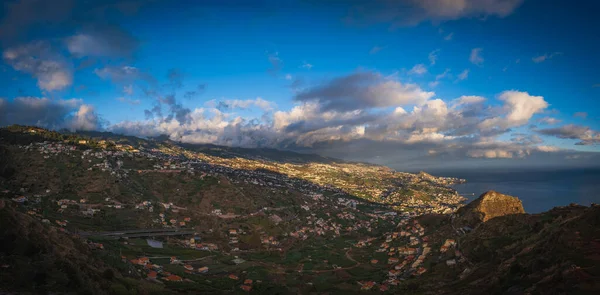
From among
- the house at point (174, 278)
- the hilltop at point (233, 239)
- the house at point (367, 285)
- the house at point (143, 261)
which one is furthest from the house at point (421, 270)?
the house at point (143, 261)

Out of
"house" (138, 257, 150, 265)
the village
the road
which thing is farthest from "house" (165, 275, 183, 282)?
the road

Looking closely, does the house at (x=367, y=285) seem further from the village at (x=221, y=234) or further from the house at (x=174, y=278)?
the house at (x=174, y=278)

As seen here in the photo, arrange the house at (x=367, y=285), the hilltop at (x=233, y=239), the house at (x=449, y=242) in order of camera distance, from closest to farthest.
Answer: the hilltop at (x=233, y=239)
the house at (x=367, y=285)
the house at (x=449, y=242)

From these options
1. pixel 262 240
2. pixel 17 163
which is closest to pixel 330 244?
pixel 262 240

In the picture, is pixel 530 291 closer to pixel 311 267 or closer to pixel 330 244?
pixel 311 267

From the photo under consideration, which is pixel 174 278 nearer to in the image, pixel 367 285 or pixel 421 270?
pixel 367 285

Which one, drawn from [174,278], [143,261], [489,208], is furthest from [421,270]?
[143,261]

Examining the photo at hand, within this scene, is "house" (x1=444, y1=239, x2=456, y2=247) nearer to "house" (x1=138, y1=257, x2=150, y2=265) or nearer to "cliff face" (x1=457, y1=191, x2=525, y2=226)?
"cliff face" (x1=457, y1=191, x2=525, y2=226)

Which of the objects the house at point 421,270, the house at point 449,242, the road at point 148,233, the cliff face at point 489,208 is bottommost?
the road at point 148,233
